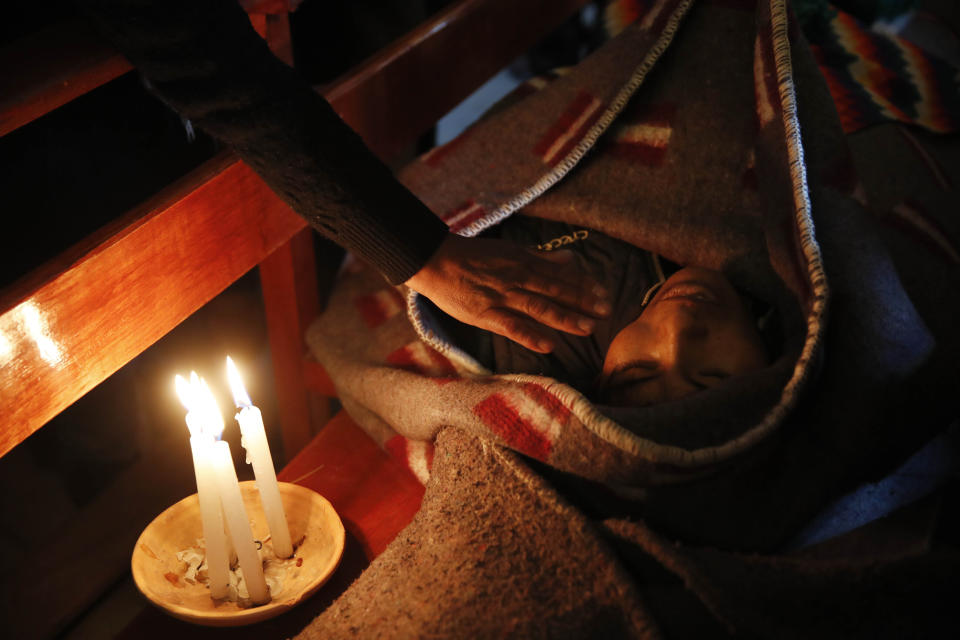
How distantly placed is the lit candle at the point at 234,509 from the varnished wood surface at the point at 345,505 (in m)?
0.06

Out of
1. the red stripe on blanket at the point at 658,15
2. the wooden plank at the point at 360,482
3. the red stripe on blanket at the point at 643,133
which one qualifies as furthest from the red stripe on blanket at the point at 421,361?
the red stripe on blanket at the point at 658,15

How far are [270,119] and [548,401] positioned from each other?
1.14ft

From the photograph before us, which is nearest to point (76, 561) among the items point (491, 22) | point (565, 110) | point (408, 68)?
point (408, 68)

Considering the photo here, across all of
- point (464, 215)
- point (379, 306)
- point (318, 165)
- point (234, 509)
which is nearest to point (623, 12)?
point (464, 215)

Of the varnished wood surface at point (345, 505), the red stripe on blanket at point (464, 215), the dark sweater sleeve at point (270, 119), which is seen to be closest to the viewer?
the dark sweater sleeve at point (270, 119)

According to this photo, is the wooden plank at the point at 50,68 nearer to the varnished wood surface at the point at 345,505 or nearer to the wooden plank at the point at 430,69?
the wooden plank at the point at 430,69

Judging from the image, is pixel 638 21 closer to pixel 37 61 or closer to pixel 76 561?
pixel 37 61

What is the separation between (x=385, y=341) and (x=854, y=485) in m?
0.58

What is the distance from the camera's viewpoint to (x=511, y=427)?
712mm

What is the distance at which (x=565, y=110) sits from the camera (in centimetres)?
117

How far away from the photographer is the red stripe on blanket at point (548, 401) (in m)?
0.69

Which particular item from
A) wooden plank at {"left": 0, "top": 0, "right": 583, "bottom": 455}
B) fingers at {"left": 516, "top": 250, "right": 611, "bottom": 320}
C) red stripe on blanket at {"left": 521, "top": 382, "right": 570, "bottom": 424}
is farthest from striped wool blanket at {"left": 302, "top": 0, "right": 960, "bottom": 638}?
wooden plank at {"left": 0, "top": 0, "right": 583, "bottom": 455}

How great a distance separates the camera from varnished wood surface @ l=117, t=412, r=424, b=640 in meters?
0.73

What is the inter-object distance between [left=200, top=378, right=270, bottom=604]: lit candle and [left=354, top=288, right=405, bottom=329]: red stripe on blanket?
1.37 ft
